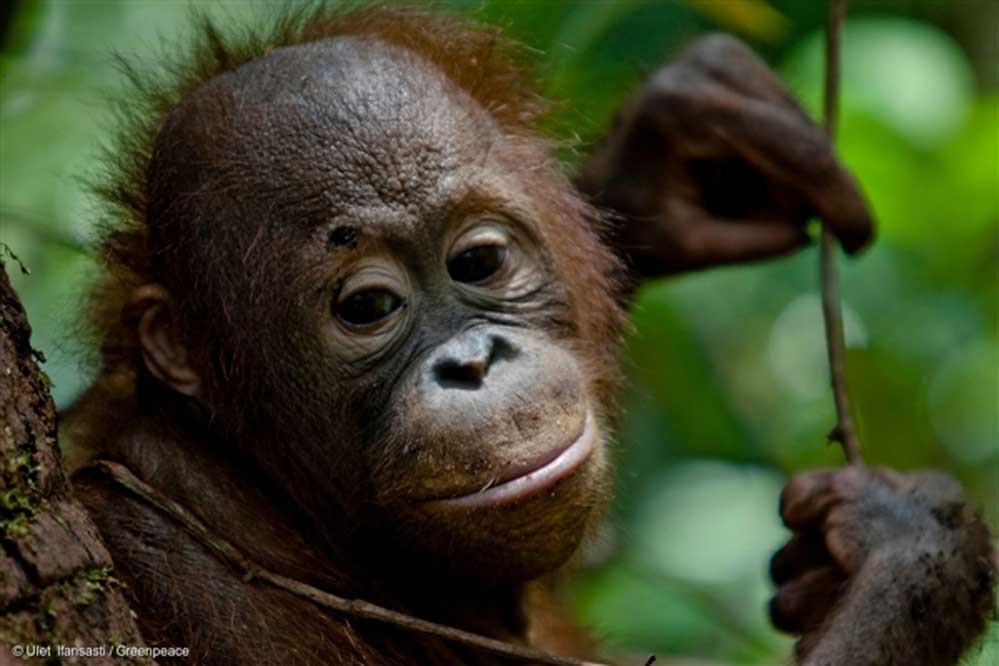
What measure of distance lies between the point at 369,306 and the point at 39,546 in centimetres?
110

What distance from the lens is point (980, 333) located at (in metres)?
6.59

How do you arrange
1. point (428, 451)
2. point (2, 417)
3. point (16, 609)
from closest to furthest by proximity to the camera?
point (16, 609)
point (2, 417)
point (428, 451)

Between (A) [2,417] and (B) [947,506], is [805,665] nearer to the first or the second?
(B) [947,506]

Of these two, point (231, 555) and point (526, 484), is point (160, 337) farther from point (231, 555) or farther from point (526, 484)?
point (526, 484)

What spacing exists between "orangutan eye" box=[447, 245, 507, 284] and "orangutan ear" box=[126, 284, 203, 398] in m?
0.63

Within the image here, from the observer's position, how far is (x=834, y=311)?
12.2 feet

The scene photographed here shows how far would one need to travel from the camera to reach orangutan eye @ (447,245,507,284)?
3.36 meters

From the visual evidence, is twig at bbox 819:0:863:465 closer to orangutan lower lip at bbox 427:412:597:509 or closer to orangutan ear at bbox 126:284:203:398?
orangutan lower lip at bbox 427:412:597:509

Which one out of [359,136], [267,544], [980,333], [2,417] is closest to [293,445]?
[267,544]

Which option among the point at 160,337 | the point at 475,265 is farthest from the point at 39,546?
the point at 475,265

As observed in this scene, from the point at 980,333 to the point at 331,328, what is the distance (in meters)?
4.10

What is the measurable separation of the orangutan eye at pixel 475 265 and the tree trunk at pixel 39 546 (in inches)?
41.7

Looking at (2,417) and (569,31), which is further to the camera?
(569,31)

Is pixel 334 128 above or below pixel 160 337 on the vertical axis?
above
